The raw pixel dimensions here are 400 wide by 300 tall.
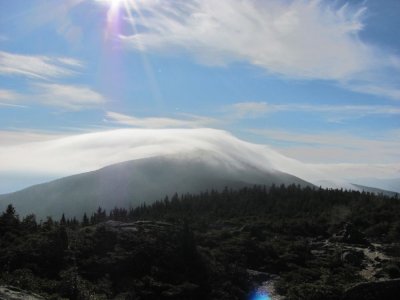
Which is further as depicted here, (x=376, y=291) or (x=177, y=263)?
(x=177, y=263)

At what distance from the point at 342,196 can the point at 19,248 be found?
129 m

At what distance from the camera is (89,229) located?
63.6 meters

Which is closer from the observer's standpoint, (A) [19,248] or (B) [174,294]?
(B) [174,294]

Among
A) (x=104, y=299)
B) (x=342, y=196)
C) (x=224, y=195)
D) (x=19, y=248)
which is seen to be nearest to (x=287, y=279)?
(x=104, y=299)

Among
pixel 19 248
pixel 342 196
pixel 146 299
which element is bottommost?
pixel 146 299

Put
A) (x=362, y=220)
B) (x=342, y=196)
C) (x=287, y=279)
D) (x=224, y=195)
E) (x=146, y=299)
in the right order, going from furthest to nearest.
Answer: (x=224, y=195)
(x=342, y=196)
(x=362, y=220)
(x=287, y=279)
(x=146, y=299)

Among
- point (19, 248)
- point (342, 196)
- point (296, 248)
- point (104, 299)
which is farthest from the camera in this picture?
point (342, 196)

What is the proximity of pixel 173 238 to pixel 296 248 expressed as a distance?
2320 centimetres

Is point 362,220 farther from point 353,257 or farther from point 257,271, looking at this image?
point 257,271

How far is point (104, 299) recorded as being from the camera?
38.1 meters

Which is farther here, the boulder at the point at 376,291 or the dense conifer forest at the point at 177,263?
the dense conifer forest at the point at 177,263

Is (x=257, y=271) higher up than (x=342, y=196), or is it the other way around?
(x=342, y=196)

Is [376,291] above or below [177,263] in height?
above

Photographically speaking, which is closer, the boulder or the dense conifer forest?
the boulder
